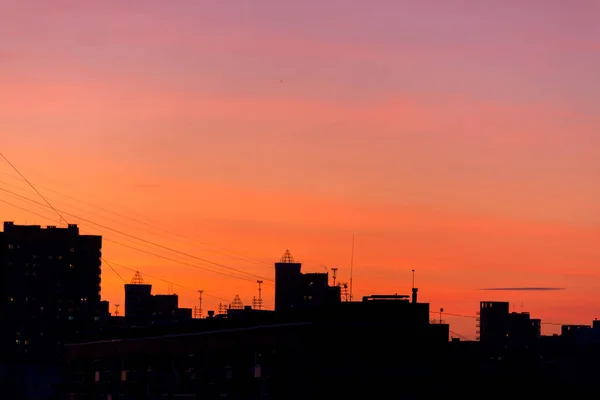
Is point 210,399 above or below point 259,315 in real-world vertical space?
below

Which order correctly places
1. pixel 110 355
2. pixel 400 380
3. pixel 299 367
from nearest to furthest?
pixel 299 367 < pixel 400 380 < pixel 110 355

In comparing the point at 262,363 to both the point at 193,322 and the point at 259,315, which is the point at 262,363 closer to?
the point at 259,315

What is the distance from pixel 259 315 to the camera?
166000 millimetres

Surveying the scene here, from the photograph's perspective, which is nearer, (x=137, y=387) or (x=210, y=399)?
(x=210, y=399)

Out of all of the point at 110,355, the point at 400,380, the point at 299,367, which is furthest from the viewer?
the point at 110,355

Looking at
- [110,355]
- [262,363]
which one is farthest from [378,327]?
[110,355]

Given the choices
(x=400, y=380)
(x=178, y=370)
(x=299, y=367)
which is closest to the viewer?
(x=299, y=367)

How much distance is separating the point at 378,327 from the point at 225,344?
2021 cm

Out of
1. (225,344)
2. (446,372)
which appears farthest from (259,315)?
(446,372)

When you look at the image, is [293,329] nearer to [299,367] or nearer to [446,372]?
[299,367]

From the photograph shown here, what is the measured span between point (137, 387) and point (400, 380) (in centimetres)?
4085

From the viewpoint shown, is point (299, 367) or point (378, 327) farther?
point (378, 327)

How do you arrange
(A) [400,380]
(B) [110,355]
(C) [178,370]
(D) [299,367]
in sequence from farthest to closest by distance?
(B) [110,355] < (C) [178,370] < (A) [400,380] < (D) [299,367]

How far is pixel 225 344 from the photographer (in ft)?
553
